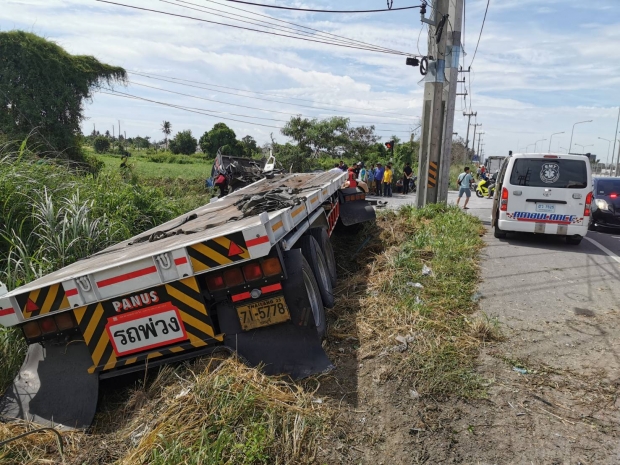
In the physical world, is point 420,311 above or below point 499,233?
below

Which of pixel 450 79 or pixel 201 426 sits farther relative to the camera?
pixel 450 79

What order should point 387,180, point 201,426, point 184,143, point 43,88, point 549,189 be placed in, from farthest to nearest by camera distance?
point 184,143, point 387,180, point 43,88, point 549,189, point 201,426

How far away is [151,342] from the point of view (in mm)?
3426

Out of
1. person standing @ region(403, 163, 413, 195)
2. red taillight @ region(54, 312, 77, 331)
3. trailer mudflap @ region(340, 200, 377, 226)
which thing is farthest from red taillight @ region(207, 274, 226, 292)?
person standing @ region(403, 163, 413, 195)

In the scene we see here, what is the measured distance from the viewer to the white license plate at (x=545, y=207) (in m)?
8.82

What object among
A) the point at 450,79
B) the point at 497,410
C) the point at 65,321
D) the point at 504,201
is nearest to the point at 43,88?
the point at 450,79

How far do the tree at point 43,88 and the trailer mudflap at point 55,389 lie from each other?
50.7ft

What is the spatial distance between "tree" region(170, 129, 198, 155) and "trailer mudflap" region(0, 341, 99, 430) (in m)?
69.8

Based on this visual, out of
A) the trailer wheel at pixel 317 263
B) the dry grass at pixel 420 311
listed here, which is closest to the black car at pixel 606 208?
the dry grass at pixel 420 311

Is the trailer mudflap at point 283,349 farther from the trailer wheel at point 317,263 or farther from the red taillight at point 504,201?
the red taillight at point 504,201

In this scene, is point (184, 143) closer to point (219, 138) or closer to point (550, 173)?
point (219, 138)

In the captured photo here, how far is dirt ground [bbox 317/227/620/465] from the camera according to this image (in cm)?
279

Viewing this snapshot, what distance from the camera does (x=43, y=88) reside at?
732 inches

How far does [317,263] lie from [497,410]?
2.45 m
